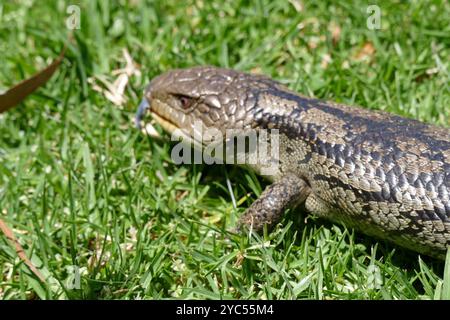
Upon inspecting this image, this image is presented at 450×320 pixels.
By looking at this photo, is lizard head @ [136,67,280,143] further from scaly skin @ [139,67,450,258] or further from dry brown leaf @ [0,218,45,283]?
dry brown leaf @ [0,218,45,283]

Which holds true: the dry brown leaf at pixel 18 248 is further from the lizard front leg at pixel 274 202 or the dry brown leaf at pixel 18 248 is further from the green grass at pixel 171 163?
the lizard front leg at pixel 274 202

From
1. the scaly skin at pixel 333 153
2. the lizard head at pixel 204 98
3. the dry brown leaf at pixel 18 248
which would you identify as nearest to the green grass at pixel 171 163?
the dry brown leaf at pixel 18 248

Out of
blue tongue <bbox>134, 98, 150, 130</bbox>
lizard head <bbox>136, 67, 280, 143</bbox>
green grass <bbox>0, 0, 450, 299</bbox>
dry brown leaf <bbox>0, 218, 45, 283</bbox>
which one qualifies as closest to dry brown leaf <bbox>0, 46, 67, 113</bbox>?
green grass <bbox>0, 0, 450, 299</bbox>
